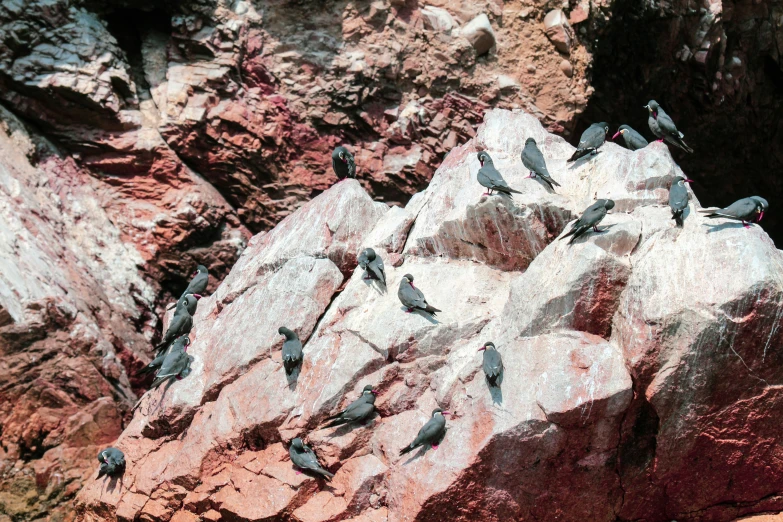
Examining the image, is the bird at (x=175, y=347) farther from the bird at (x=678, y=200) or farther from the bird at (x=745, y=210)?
the bird at (x=745, y=210)

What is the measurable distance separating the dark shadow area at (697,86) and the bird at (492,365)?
1080cm

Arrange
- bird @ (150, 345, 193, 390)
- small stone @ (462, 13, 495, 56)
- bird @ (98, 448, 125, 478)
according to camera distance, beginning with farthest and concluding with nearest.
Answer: small stone @ (462, 13, 495, 56) → bird @ (150, 345, 193, 390) → bird @ (98, 448, 125, 478)

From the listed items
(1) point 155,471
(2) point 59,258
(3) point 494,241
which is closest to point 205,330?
(1) point 155,471

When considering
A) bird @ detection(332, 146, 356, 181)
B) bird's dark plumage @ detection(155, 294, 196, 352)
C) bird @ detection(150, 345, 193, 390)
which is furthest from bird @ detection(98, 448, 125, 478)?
bird @ detection(332, 146, 356, 181)

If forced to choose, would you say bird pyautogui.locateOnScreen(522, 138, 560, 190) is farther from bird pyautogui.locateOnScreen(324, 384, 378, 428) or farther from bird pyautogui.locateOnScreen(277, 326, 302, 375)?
bird pyautogui.locateOnScreen(277, 326, 302, 375)

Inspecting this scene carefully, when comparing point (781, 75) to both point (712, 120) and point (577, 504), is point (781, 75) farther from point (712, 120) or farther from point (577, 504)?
point (577, 504)

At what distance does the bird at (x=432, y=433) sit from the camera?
11.5 metres

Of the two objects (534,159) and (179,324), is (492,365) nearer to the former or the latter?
(534,159)

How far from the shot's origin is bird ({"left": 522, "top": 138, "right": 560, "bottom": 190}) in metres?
14.0

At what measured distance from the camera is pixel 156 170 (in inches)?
798

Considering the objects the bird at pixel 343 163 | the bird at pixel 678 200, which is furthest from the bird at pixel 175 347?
the bird at pixel 678 200

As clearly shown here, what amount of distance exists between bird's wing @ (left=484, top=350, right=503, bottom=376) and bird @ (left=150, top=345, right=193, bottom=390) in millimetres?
5485

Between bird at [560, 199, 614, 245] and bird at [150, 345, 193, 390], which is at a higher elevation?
bird at [560, 199, 614, 245]

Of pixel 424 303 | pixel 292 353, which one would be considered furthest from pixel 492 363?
pixel 292 353
